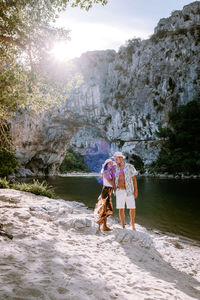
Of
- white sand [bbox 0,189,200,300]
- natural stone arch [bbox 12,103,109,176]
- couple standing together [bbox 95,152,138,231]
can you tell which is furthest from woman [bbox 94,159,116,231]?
natural stone arch [bbox 12,103,109,176]

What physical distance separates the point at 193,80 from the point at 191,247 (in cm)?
4242

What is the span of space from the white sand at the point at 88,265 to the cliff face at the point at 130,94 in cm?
3733

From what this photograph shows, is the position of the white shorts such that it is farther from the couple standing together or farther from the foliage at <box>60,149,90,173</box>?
the foliage at <box>60,149,90,173</box>

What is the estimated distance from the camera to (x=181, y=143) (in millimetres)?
39250

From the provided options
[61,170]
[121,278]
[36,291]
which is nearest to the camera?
[36,291]

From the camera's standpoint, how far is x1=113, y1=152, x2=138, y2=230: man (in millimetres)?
4949

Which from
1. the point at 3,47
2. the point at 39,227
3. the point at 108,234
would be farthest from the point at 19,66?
the point at 108,234

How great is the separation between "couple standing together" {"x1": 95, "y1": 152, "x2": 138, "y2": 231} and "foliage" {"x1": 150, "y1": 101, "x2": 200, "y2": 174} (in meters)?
32.1

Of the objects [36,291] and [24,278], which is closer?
[36,291]

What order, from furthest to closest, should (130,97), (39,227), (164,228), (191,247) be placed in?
(130,97)
(164,228)
(191,247)
(39,227)

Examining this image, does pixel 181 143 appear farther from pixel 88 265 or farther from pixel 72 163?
pixel 72 163

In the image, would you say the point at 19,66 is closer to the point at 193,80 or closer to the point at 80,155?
the point at 193,80

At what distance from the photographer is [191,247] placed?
5430 mm

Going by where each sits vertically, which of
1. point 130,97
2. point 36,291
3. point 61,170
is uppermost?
point 130,97
